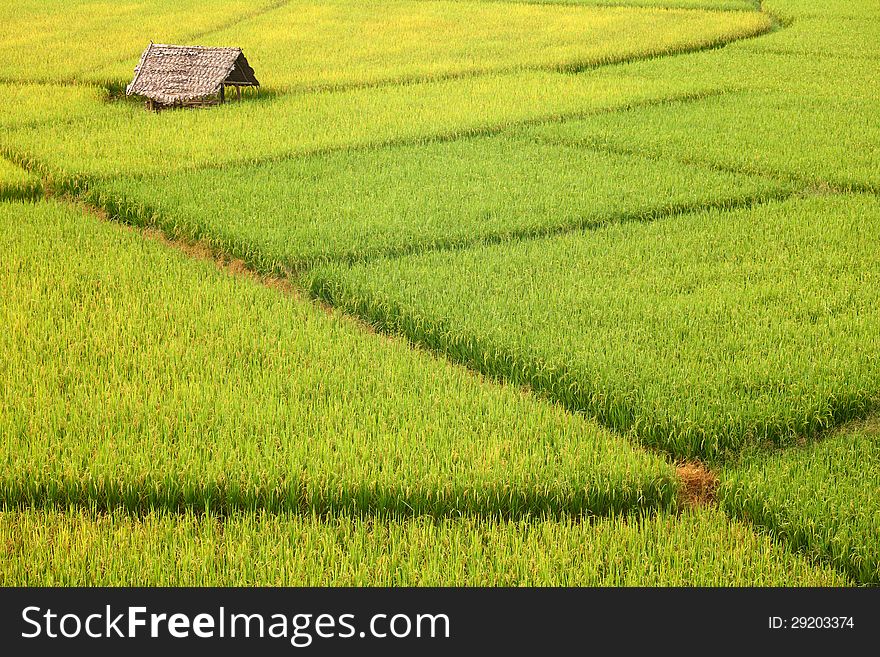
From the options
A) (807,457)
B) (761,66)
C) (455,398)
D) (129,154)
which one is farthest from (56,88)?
(807,457)

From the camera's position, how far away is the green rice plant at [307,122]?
8.41 metres

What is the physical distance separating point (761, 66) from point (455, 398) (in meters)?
10.0

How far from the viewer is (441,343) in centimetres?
479

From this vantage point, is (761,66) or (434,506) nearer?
(434,506)

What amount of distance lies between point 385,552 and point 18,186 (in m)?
5.59

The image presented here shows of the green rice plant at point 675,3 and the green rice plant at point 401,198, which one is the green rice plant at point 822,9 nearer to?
the green rice plant at point 675,3

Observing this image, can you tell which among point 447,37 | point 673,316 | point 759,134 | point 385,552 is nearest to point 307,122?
point 759,134

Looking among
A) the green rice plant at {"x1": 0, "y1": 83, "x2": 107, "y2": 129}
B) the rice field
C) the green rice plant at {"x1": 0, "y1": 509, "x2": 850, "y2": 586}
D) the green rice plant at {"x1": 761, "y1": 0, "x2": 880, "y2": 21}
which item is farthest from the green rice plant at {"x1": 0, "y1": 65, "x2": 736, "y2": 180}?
the green rice plant at {"x1": 761, "y1": 0, "x2": 880, "y2": 21}

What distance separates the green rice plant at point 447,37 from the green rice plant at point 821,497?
8.89 meters

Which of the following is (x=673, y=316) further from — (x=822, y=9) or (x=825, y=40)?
(x=822, y=9)

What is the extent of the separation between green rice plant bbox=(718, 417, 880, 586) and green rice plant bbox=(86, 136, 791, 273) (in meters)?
3.00

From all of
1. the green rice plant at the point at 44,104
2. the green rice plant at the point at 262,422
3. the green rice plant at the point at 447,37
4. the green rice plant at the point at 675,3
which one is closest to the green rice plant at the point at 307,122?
the green rice plant at the point at 44,104

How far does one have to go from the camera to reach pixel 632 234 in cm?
634
